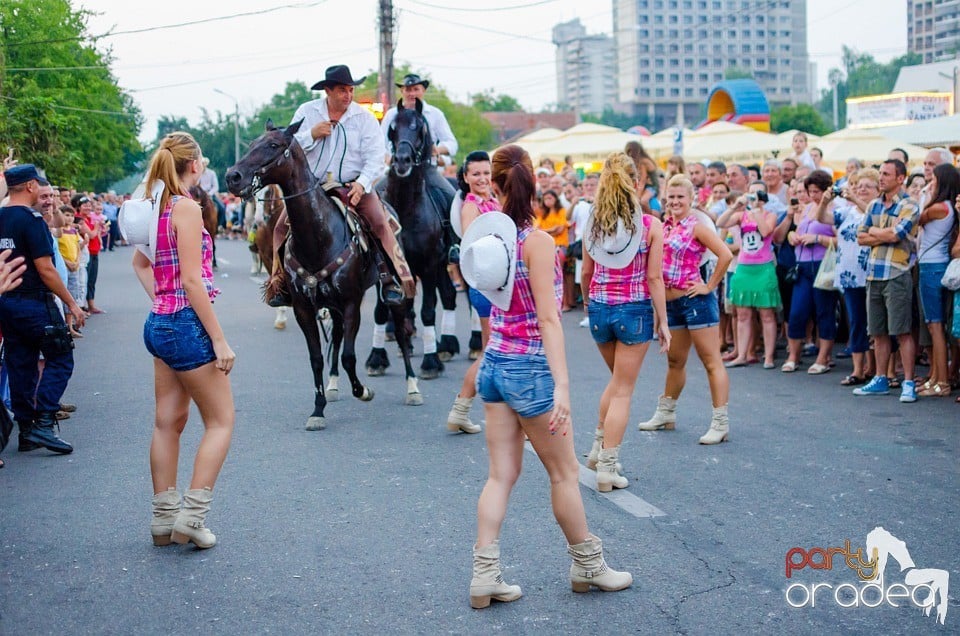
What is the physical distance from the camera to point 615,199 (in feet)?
22.7

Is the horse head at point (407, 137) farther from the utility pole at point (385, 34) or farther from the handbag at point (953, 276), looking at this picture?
the utility pole at point (385, 34)

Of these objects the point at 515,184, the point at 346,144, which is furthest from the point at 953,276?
the point at 515,184

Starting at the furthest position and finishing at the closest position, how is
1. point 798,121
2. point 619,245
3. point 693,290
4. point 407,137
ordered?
point 798,121, point 407,137, point 693,290, point 619,245

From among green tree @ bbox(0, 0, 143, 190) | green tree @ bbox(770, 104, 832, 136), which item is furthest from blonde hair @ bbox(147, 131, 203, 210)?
green tree @ bbox(770, 104, 832, 136)

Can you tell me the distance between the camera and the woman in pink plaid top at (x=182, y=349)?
221 inches

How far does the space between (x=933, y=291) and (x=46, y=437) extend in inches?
302

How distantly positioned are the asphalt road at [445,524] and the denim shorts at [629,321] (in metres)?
0.94

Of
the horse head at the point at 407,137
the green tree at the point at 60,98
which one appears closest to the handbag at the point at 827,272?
the horse head at the point at 407,137

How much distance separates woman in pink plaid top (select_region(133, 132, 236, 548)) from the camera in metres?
5.62

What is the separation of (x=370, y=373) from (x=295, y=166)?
317 centimetres

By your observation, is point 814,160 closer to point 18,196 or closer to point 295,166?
point 295,166

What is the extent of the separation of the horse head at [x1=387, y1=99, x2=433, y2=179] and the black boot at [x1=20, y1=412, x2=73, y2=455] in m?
4.20

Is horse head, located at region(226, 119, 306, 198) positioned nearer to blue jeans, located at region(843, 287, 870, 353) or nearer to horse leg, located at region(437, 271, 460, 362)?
horse leg, located at region(437, 271, 460, 362)

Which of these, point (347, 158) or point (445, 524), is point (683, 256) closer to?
point (445, 524)
